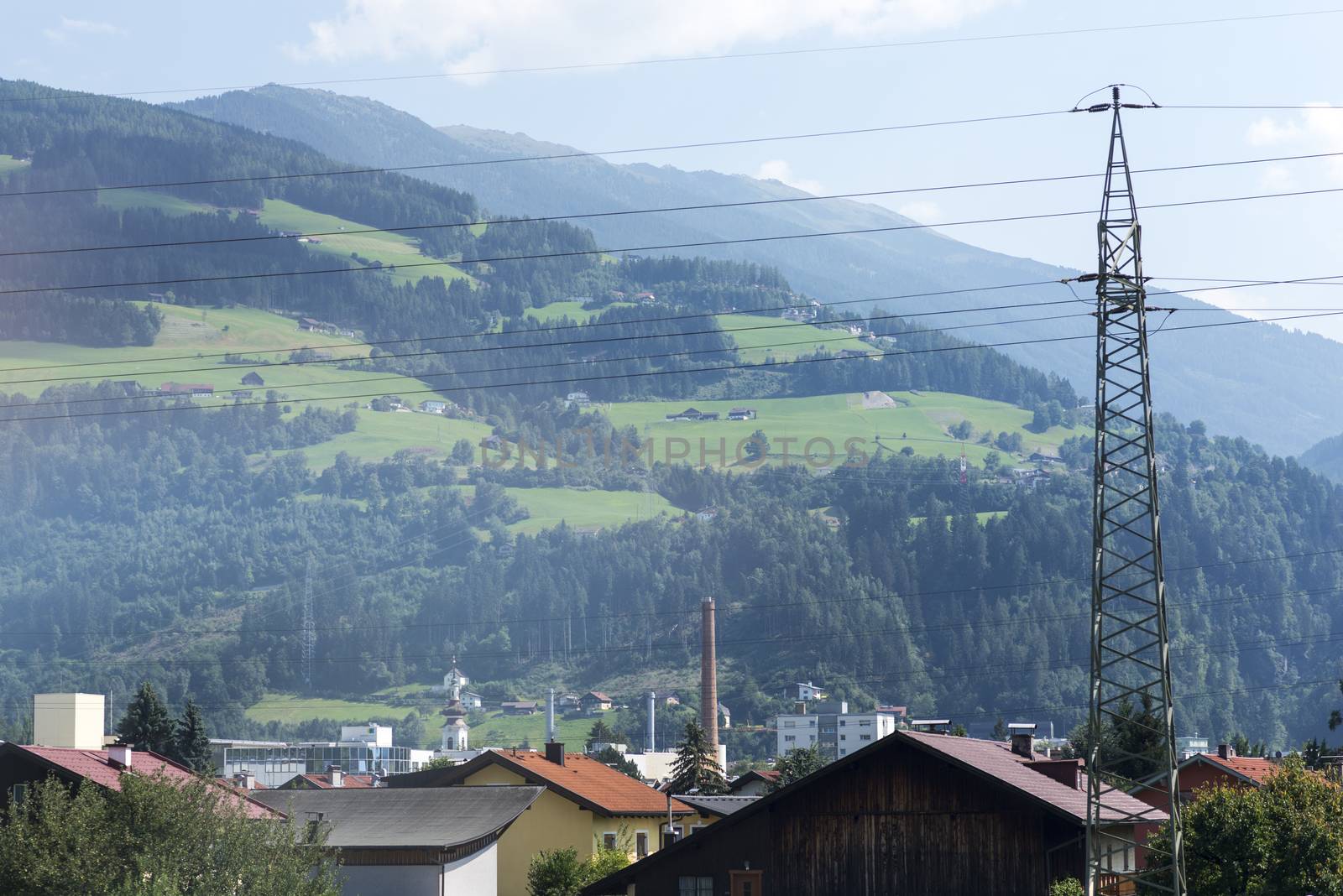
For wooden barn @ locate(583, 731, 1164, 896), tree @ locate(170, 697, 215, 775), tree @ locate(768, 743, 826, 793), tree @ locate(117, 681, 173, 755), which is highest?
wooden barn @ locate(583, 731, 1164, 896)

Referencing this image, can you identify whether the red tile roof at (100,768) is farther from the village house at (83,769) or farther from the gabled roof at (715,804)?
the gabled roof at (715,804)

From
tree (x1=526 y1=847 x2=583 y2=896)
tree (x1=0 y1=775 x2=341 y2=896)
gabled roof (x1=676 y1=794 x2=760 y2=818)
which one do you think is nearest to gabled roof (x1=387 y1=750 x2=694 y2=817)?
gabled roof (x1=676 y1=794 x2=760 y2=818)

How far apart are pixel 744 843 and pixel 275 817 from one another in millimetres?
15604

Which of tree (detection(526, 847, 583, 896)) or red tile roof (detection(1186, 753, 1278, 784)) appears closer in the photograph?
tree (detection(526, 847, 583, 896))

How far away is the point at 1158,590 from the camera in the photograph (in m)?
37.7

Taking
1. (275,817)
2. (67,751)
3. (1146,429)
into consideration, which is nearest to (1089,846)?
(1146,429)

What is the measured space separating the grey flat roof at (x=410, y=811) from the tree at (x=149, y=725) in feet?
213

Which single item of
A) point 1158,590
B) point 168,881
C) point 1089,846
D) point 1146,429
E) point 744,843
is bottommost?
point 744,843

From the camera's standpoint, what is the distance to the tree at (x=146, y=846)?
46875mm

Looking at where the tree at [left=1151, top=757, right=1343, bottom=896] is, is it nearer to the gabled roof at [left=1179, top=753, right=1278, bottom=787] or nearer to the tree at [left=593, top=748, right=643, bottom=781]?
the gabled roof at [left=1179, top=753, right=1278, bottom=787]

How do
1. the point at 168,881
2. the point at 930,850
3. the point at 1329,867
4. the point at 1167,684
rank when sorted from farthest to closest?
the point at 930,850, the point at 1329,867, the point at 168,881, the point at 1167,684

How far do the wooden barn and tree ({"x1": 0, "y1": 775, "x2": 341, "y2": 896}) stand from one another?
50.1ft

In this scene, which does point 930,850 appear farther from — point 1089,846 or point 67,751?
point 67,751

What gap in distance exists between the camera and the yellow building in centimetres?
8181
